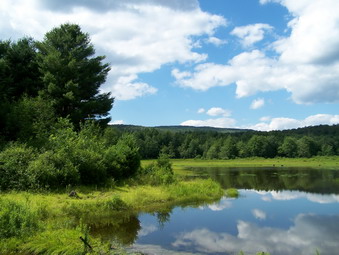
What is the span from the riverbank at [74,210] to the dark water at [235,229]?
141cm

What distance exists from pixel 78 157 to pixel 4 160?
17.0 ft

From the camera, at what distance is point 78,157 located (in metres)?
24.5

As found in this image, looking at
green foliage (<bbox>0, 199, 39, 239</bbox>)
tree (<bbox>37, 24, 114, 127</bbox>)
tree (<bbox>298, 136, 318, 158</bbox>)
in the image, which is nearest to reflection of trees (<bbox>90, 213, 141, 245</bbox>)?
green foliage (<bbox>0, 199, 39, 239</bbox>)

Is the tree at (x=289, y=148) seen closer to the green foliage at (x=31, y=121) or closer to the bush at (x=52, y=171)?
the green foliage at (x=31, y=121)

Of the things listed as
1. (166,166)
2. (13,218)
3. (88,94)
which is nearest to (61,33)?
(88,94)

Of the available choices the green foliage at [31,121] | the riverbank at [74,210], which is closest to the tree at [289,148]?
the riverbank at [74,210]

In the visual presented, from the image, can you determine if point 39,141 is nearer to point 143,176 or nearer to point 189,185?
point 143,176

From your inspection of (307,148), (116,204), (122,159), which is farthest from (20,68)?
(307,148)

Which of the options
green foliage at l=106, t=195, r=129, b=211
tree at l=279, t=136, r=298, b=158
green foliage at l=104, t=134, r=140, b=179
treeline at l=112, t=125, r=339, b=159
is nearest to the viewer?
green foliage at l=106, t=195, r=129, b=211

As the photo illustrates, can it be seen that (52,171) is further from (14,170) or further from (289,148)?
(289,148)

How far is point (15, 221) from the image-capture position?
12.3 meters

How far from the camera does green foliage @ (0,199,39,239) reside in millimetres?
11867

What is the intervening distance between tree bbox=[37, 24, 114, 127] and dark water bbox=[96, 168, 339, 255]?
21.1 metres

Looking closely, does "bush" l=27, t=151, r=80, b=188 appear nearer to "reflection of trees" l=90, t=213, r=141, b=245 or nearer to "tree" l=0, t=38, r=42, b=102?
"reflection of trees" l=90, t=213, r=141, b=245
